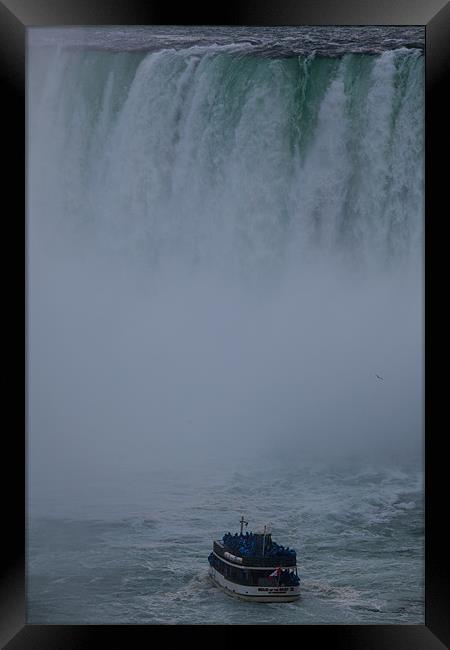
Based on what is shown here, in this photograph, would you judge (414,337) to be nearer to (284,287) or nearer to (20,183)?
(284,287)

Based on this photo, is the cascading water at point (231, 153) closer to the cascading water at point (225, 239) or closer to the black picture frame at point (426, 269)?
the cascading water at point (225, 239)

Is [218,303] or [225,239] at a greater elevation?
[225,239]

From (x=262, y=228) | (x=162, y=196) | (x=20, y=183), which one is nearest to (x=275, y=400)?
(x=262, y=228)

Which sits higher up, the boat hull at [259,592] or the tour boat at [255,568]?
the tour boat at [255,568]

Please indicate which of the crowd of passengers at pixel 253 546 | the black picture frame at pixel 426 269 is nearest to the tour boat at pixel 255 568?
the crowd of passengers at pixel 253 546

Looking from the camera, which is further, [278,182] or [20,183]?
[278,182]

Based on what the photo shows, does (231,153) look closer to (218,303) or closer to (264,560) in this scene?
(218,303)

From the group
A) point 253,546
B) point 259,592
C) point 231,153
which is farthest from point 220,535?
point 231,153

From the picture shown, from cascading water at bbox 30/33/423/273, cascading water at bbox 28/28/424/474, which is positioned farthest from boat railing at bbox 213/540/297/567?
cascading water at bbox 30/33/423/273
